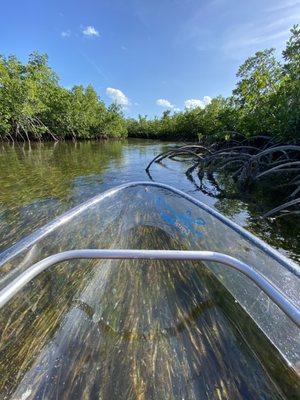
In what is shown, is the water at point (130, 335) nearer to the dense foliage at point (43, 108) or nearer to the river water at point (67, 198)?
the river water at point (67, 198)

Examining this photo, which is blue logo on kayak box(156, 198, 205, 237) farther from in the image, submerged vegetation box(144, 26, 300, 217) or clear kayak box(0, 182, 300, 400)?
submerged vegetation box(144, 26, 300, 217)

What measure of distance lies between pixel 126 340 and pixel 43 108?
2622 cm

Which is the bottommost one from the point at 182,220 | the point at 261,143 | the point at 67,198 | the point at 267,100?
the point at 67,198

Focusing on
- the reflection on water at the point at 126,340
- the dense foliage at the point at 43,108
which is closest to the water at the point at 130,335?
the reflection on water at the point at 126,340

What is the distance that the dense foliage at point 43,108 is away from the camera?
20.2 meters

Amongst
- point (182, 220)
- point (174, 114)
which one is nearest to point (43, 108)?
point (182, 220)

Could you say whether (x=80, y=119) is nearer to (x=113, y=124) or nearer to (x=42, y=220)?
(x=113, y=124)

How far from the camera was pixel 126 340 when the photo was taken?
6.48 feet

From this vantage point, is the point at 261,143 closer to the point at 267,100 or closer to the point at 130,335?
the point at 267,100

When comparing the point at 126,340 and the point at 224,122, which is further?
the point at 224,122

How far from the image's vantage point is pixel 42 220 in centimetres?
458

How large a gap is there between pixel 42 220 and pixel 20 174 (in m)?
5.17

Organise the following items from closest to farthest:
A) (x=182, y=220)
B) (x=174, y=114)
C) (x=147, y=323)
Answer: (x=147, y=323), (x=182, y=220), (x=174, y=114)

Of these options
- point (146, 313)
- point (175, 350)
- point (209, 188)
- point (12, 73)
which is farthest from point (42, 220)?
point (12, 73)
